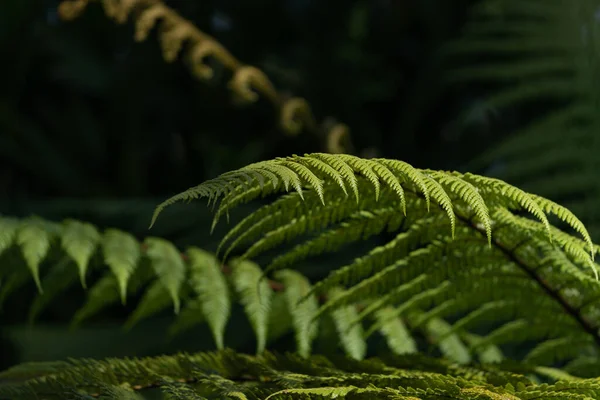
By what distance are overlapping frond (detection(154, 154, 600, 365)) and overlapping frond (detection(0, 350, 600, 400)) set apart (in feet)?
0.25

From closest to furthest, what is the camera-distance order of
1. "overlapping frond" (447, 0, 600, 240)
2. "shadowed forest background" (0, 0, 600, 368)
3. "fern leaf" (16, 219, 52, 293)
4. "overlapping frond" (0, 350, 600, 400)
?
1. "overlapping frond" (0, 350, 600, 400)
2. "fern leaf" (16, 219, 52, 293)
3. "overlapping frond" (447, 0, 600, 240)
4. "shadowed forest background" (0, 0, 600, 368)

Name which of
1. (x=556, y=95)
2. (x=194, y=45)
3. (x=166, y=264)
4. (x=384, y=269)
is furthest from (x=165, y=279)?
(x=556, y=95)

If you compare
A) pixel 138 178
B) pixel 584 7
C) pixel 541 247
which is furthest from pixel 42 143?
pixel 541 247

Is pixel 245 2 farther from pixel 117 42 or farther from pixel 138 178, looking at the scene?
pixel 138 178

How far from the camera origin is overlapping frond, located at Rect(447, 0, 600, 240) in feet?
4.31

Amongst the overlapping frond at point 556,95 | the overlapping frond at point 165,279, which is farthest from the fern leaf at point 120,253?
the overlapping frond at point 556,95

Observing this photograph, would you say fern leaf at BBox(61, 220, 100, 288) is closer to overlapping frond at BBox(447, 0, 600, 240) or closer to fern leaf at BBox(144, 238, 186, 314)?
fern leaf at BBox(144, 238, 186, 314)

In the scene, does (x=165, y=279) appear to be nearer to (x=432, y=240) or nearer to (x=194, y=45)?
(x=432, y=240)

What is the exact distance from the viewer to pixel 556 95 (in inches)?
61.4

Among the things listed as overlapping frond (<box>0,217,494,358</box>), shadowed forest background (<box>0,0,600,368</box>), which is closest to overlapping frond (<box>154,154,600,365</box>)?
overlapping frond (<box>0,217,494,358</box>)

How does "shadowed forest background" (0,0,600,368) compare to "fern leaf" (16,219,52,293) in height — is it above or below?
above

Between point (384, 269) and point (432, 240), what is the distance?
0.16 feet

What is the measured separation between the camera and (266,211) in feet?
1.92

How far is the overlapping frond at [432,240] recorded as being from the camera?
517mm
